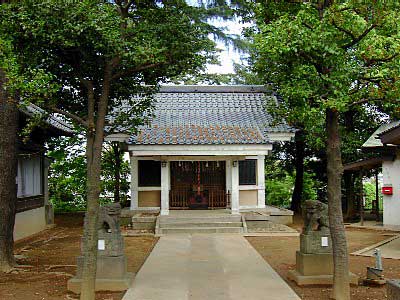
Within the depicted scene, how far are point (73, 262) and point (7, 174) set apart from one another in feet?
8.28

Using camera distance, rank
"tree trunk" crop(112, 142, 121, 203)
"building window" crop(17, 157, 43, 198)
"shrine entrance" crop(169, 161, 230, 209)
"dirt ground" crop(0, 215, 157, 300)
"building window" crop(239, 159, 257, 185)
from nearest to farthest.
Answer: "dirt ground" crop(0, 215, 157, 300) → "building window" crop(17, 157, 43, 198) → "shrine entrance" crop(169, 161, 230, 209) → "building window" crop(239, 159, 257, 185) → "tree trunk" crop(112, 142, 121, 203)

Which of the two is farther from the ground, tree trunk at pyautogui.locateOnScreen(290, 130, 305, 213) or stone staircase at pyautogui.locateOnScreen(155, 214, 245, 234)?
tree trunk at pyautogui.locateOnScreen(290, 130, 305, 213)

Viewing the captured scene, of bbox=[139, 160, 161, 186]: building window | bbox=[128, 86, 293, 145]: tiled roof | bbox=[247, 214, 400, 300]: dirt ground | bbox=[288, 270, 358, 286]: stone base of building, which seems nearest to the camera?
bbox=[247, 214, 400, 300]: dirt ground

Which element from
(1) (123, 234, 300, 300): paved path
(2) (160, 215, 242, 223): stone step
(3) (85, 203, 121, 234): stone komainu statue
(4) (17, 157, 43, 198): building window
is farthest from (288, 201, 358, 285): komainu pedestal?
(4) (17, 157, 43, 198): building window

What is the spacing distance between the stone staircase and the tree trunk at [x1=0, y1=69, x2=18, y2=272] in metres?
6.76

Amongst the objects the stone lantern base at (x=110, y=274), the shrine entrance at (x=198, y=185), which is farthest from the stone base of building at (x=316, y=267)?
the shrine entrance at (x=198, y=185)

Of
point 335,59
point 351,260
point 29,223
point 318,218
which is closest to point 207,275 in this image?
point 318,218

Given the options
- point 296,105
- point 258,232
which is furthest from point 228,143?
point 296,105

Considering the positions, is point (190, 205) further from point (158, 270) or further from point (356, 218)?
point (158, 270)

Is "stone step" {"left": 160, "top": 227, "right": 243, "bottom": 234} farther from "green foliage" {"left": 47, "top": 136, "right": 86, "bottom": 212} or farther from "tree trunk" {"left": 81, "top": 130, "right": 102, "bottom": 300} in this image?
"tree trunk" {"left": 81, "top": 130, "right": 102, "bottom": 300}

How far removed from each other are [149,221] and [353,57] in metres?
11.2

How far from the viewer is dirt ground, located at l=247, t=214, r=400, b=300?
7.79 m

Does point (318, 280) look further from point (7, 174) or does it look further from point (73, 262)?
point (7, 174)

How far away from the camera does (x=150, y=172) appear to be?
64.7 ft
